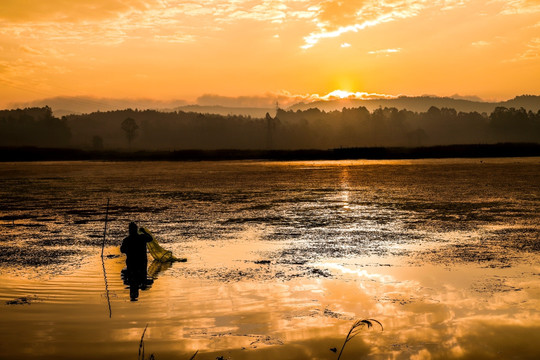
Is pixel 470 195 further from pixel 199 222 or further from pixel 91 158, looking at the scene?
pixel 91 158

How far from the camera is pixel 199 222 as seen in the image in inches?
922

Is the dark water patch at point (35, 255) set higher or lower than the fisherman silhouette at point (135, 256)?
lower

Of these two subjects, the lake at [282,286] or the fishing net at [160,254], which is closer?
the lake at [282,286]

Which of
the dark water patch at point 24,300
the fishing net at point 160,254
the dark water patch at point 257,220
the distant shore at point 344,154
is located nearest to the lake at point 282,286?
the dark water patch at point 24,300

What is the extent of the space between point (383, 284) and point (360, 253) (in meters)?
3.77

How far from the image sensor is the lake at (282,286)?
8.62 meters

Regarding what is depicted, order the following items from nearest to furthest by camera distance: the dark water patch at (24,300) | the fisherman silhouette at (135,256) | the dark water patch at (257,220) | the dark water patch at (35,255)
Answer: the dark water patch at (24,300) → the fisherman silhouette at (135,256) → the dark water patch at (35,255) → the dark water patch at (257,220)

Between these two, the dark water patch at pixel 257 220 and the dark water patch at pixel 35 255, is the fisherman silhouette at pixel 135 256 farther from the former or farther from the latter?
the dark water patch at pixel 257 220

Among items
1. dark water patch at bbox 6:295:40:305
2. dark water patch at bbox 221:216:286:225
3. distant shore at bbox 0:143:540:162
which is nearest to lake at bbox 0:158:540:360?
dark water patch at bbox 6:295:40:305

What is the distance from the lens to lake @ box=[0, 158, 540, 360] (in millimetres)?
8625

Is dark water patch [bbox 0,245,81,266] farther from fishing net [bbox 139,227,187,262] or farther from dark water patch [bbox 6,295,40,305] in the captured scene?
dark water patch [bbox 6,295,40,305]

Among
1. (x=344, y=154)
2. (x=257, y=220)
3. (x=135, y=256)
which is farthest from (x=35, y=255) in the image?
(x=344, y=154)

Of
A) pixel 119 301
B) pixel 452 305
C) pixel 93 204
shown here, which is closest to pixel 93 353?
pixel 119 301

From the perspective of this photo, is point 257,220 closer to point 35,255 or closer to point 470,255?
point 35,255
